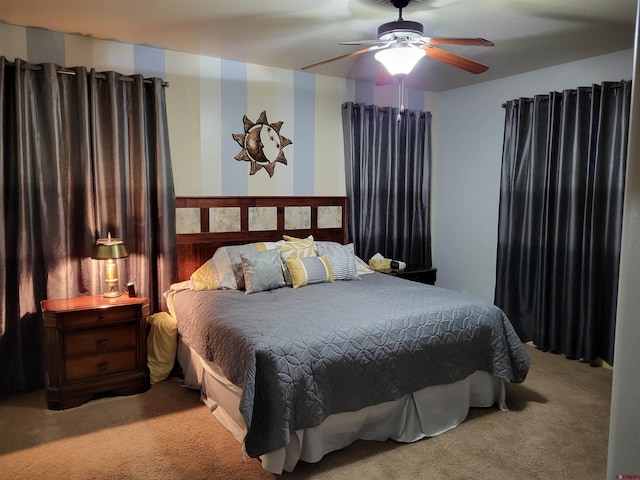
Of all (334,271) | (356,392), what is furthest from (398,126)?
Answer: (356,392)

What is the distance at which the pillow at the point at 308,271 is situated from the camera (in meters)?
3.65

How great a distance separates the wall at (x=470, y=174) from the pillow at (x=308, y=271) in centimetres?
194

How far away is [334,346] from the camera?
8.23 ft

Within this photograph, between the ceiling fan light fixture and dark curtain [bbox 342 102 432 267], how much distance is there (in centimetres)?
179

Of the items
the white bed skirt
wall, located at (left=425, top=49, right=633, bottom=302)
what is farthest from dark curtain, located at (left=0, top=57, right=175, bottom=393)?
wall, located at (left=425, top=49, right=633, bottom=302)

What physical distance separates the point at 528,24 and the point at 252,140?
2.28 metres

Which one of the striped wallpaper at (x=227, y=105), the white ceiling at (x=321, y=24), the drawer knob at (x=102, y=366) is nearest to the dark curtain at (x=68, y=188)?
the striped wallpaper at (x=227, y=105)

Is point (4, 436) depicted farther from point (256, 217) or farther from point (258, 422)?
point (256, 217)

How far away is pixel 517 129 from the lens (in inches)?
172

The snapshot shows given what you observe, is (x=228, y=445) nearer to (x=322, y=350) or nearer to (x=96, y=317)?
(x=322, y=350)

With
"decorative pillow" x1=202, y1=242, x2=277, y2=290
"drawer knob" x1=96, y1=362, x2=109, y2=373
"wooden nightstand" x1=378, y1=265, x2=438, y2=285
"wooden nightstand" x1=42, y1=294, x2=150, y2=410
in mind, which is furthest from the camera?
"wooden nightstand" x1=378, y1=265, x2=438, y2=285

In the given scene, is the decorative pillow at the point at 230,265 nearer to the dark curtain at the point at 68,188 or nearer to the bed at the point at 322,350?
the bed at the point at 322,350

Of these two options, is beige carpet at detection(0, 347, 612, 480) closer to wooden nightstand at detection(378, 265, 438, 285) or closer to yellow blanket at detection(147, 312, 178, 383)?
yellow blanket at detection(147, 312, 178, 383)

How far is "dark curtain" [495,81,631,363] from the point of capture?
3.73 m
